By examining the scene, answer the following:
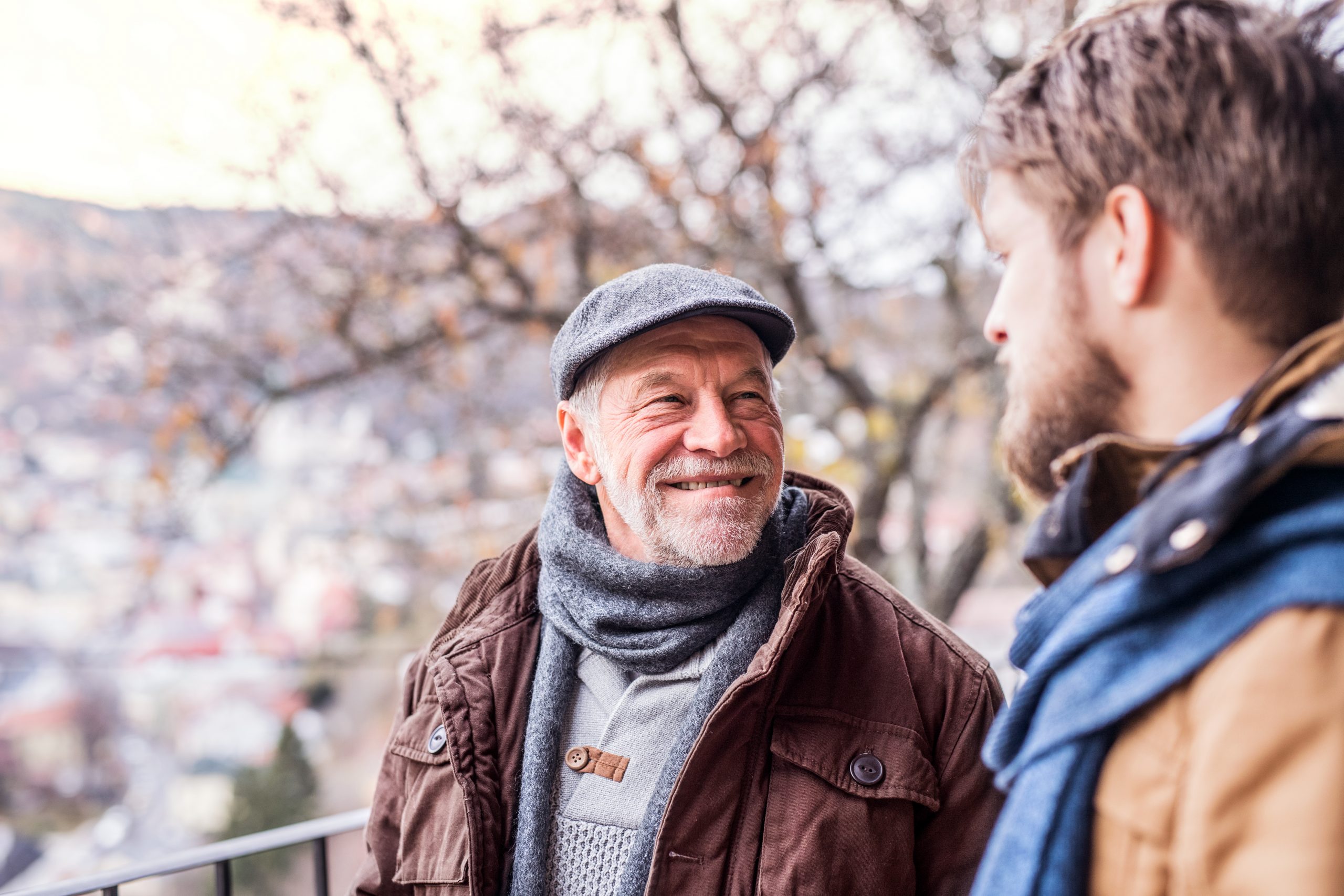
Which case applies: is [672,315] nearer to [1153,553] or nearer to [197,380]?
[1153,553]

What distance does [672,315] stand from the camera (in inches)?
65.9

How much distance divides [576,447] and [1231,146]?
4.46ft

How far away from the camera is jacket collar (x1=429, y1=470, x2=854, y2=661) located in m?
1.83

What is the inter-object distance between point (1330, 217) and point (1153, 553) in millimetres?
445

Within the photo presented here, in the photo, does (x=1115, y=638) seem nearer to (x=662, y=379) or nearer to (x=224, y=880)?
(x=662, y=379)

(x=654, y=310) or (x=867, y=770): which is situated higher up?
(x=654, y=310)

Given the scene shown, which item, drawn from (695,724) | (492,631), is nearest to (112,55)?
(492,631)

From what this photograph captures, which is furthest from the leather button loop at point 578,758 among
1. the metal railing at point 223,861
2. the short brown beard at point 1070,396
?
the short brown beard at point 1070,396

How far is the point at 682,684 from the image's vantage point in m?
1.71

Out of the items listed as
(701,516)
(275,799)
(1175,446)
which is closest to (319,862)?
(701,516)

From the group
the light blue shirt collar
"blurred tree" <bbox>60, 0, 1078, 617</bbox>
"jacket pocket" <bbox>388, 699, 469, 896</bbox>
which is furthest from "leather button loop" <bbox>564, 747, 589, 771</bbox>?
"blurred tree" <bbox>60, 0, 1078, 617</bbox>

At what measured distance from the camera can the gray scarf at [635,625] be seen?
1.60 m

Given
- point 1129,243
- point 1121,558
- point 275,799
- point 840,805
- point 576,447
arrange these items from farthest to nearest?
point 275,799 < point 576,447 < point 840,805 < point 1129,243 < point 1121,558

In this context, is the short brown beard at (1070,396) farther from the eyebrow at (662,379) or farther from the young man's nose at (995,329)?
the eyebrow at (662,379)
